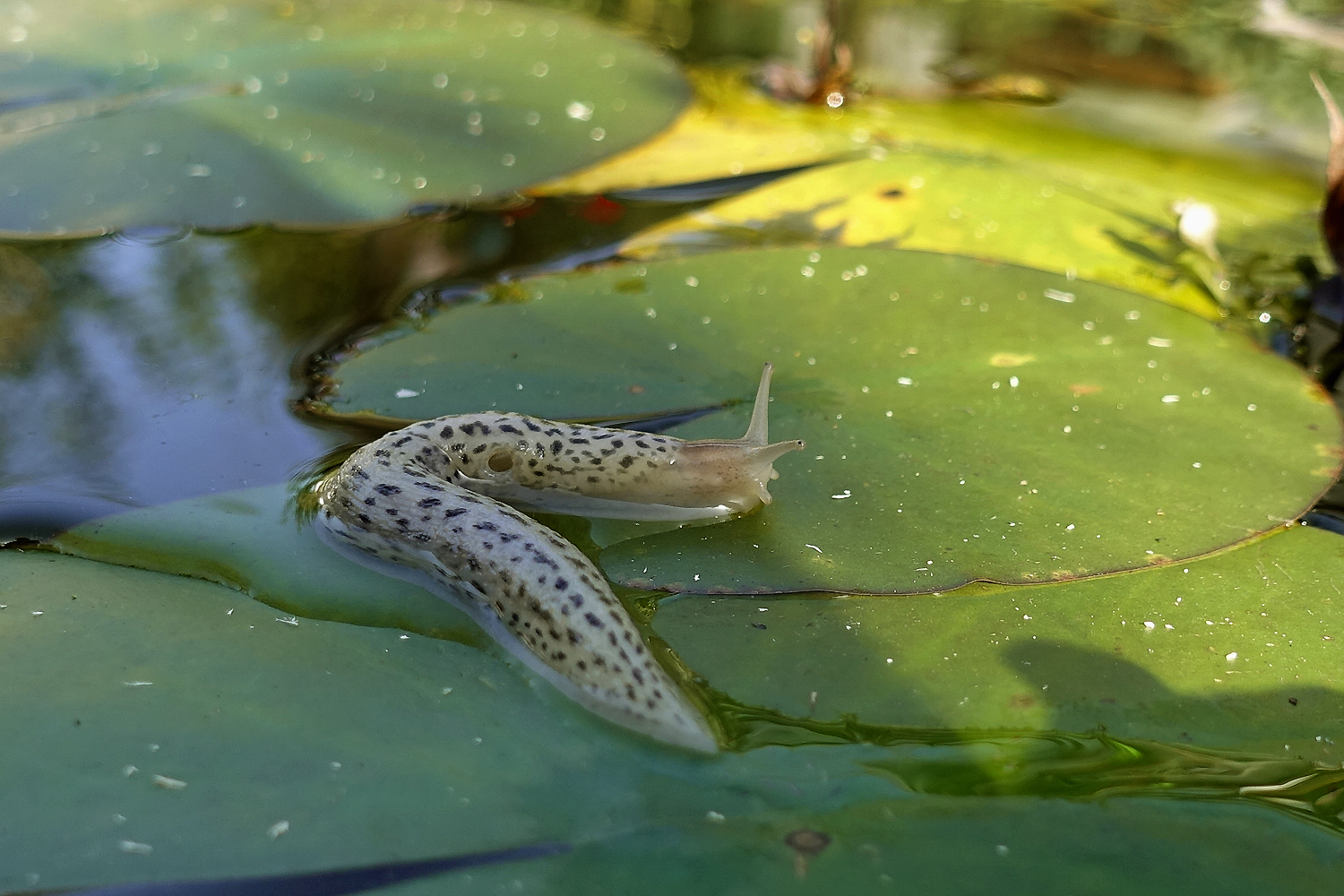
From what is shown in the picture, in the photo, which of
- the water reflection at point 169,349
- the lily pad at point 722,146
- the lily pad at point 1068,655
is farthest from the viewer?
the lily pad at point 722,146

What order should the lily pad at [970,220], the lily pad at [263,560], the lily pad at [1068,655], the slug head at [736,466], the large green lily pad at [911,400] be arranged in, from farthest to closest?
the lily pad at [970,220], the slug head at [736,466], the large green lily pad at [911,400], the lily pad at [263,560], the lily pad at [1068,655]

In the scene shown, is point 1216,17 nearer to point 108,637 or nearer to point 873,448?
point 873,448

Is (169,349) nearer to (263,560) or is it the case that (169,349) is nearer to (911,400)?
(263,560)

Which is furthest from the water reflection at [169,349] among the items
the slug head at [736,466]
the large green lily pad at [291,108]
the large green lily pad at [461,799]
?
the slug head at [736,466]

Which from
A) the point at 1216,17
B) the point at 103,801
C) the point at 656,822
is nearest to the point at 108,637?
the point at 103,801

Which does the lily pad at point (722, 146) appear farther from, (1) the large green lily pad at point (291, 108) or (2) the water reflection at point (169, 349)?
(2) the water reflection at point (169, 349)

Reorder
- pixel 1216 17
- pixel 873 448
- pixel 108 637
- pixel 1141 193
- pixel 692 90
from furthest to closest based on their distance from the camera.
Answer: pixel 1216 17, pixel 692 90, pixel 1141 193, pixel 873 448, pixel 108 637

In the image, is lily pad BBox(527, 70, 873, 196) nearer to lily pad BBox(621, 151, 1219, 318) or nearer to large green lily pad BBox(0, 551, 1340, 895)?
lily pad BBox(621, 151, 1219, 318)
